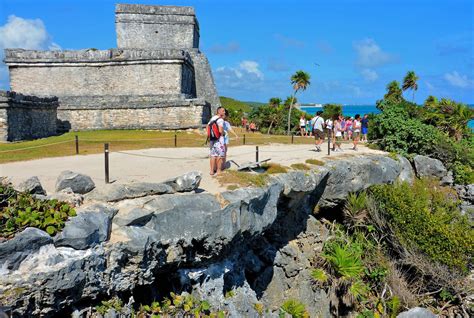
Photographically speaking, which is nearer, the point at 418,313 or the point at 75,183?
the point at 75,183

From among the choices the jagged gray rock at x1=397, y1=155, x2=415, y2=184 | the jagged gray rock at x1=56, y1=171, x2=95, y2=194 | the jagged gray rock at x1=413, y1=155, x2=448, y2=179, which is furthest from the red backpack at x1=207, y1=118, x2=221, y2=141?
the jagged gray rock at x1=413, y1=155, x2=448, y2=179

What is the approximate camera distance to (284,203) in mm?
10156

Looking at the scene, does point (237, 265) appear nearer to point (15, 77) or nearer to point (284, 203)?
point (284, 203)

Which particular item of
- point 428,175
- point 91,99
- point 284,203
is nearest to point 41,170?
point 284,203

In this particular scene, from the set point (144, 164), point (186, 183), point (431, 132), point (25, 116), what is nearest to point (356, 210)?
point (431, 132)

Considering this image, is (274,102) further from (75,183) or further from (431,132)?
(75,183)

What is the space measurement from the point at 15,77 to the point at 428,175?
66.0 ft

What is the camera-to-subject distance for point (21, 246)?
15.5ft

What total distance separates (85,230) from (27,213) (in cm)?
77

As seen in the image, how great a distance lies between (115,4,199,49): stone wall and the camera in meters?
23.5

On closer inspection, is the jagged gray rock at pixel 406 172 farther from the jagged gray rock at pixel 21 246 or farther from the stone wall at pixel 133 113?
the jagged gray rock at pixel 21 246

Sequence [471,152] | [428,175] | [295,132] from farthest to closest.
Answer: [295,132] < [471,152] < [428,175]

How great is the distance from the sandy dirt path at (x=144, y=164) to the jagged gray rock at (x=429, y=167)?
2.93 meters

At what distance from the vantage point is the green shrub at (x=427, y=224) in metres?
10.1
